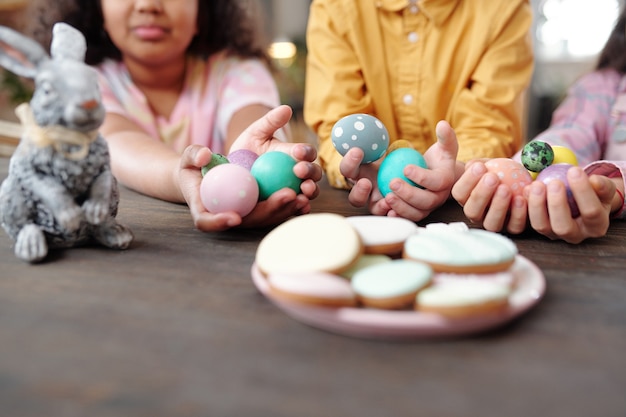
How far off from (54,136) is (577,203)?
59 centimetres

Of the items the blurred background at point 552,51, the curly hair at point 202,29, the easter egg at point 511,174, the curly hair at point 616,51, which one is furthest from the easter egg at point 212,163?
the blurred background at point 552,51

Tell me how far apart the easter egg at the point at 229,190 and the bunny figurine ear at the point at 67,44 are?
21cm

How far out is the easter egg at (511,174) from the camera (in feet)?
2.34

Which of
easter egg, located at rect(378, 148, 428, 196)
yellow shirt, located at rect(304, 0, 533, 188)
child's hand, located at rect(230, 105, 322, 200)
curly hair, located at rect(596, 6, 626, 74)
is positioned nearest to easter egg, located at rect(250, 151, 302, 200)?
child's hand, located at rect(230, 105, 322, 200)

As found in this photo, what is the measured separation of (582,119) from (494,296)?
931 millimetres

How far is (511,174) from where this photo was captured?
72 cm

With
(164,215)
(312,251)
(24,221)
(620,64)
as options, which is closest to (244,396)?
(312,251)

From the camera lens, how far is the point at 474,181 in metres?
0.71

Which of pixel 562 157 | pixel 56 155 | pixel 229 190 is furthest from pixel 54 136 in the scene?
pixel 562 157

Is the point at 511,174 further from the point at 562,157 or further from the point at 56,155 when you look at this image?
the point at 56,155

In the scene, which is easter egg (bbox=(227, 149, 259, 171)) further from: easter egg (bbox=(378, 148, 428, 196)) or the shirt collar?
the shirt collar

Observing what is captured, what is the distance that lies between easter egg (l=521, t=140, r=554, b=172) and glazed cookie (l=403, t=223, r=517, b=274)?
266 mm

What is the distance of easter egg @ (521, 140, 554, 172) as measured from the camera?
2.52 feet

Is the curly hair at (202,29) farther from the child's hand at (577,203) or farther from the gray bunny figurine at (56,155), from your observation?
the child's hand at (577,203)
